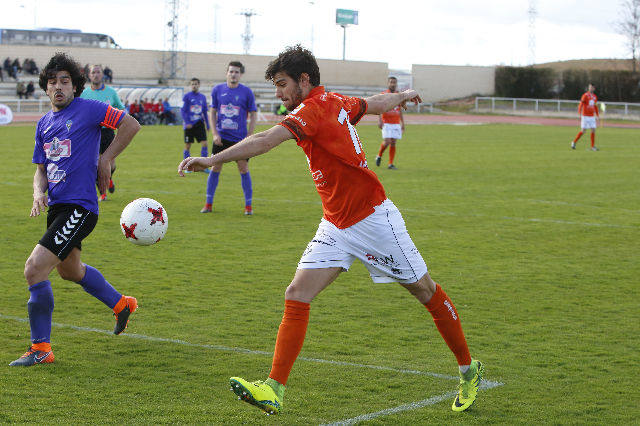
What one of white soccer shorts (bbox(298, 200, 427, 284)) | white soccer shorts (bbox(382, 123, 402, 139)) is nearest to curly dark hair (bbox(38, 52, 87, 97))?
white soccer shorts (bbox(298, 200, 427, 284))

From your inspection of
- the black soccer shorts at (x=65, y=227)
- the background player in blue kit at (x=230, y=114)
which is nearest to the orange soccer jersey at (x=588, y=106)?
the background player in blue kit at (x=230, y=114)

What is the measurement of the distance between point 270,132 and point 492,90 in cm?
7002

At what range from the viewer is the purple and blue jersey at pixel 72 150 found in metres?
5.95

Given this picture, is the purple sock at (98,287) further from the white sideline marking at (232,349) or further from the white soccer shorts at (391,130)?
the white soccer shorts at (391,130)

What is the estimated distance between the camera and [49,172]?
6020 mm

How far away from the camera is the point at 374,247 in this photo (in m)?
4.98

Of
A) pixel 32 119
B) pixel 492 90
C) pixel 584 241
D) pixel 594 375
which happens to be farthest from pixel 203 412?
pixel 492 90

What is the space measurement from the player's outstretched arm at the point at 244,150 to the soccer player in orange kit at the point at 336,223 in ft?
0.16

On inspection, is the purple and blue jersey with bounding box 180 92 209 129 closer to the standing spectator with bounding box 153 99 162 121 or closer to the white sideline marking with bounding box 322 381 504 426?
the white sideline marking with bounding box 322 381 504 426

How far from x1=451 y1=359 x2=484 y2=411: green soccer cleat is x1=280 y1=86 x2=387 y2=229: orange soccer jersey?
46.6 inches

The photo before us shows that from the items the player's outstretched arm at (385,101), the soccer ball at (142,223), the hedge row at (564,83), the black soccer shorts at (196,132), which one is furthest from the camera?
the hedge row at (564,83)

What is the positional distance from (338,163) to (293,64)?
63cm

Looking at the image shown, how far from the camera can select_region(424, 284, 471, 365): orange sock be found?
518 cm

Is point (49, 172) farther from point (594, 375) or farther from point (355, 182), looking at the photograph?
point (594, 375)
